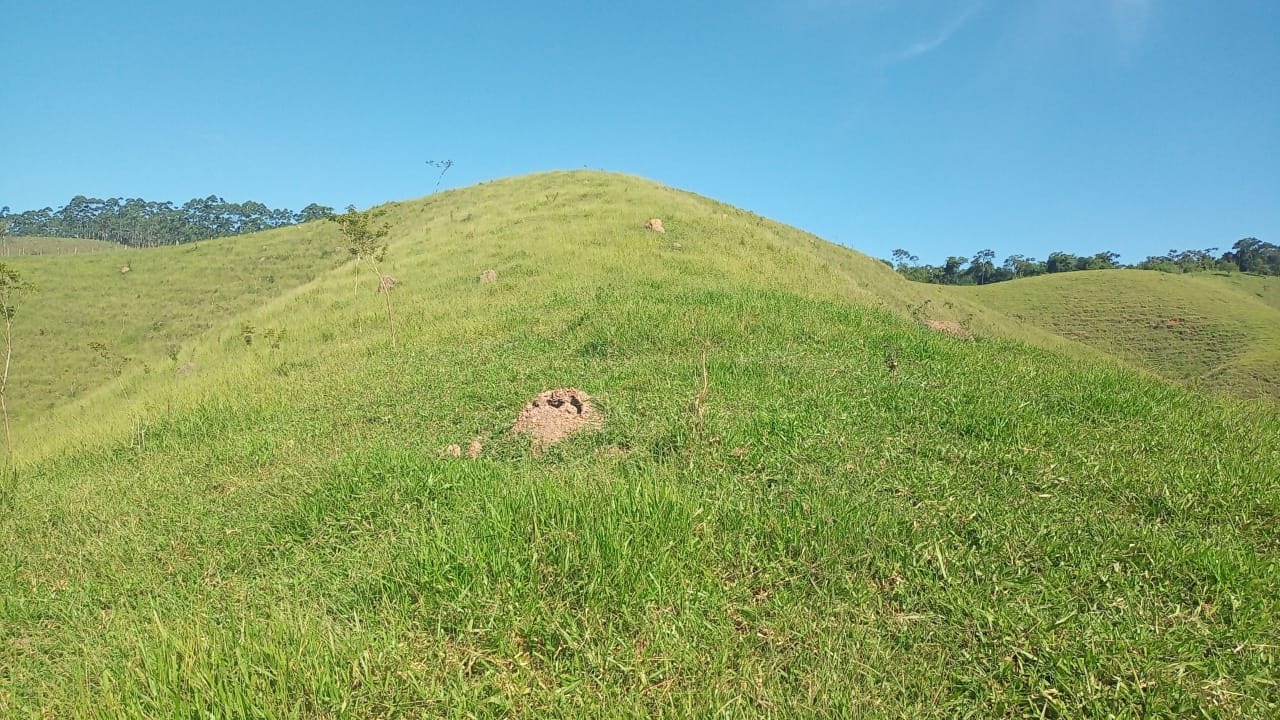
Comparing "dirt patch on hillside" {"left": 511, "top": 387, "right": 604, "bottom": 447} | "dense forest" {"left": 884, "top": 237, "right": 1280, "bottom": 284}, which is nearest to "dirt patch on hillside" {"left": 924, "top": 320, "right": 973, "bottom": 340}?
"dirt patch on hillside" {"left": 511, "top": 387, "right": 604, "bottom": 447}

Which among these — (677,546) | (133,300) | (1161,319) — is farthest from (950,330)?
(1161,319)

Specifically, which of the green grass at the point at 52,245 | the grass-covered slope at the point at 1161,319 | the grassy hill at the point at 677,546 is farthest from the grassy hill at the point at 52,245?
the grass-covered slope at the point at 1161,319

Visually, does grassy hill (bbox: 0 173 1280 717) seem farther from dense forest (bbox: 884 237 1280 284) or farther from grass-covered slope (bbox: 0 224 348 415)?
dense forest (bbox: 884 237 1280 284)

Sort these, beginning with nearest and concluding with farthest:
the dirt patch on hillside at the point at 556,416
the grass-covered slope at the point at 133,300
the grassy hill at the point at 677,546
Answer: the grassy hill at the point at 677,546 < the dirt patch on hillside at the point at 556,416 < the grass-covered slope at the point at 133,300

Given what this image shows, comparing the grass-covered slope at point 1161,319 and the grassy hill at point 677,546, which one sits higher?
the grass-covered slope at point 1161,319

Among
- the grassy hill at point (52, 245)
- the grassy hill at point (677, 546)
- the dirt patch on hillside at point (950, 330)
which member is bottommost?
the grassy hill at point (677, 546)

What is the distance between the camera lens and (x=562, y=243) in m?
17.1

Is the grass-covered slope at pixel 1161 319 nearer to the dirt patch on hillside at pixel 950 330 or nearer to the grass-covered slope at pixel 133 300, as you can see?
the dirt patch on hillside at pixel 950 330

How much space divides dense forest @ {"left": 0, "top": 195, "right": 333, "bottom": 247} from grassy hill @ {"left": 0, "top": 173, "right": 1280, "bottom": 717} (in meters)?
93.2

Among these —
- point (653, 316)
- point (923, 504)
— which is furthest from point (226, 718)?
point (653, 316)

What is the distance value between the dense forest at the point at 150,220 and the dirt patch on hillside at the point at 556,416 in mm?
94017

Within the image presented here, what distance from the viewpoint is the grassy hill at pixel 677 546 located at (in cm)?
251

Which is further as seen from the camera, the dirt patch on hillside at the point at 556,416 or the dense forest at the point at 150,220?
the dense forest at the point at 150,220

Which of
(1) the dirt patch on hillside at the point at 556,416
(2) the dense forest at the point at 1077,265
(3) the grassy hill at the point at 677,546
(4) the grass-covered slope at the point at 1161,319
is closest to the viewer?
(3) the grassy hill at the point at 677,546
